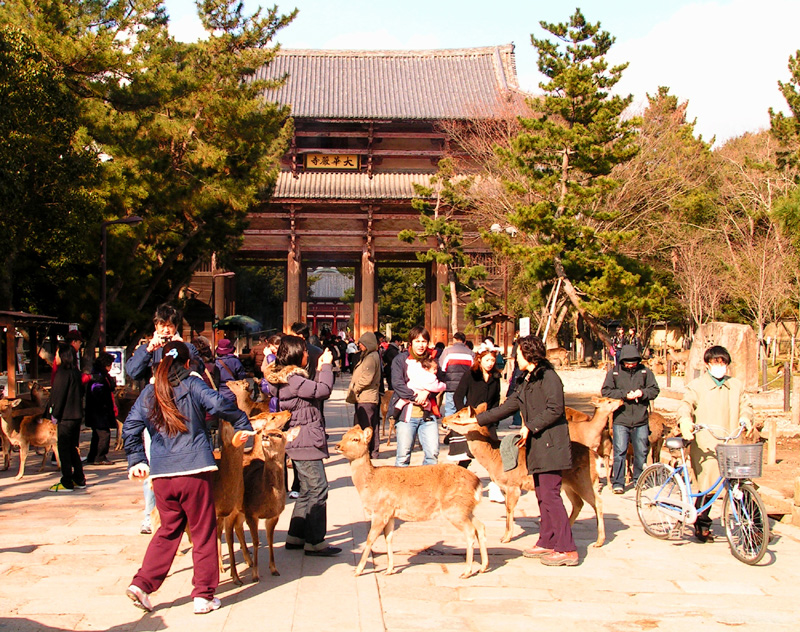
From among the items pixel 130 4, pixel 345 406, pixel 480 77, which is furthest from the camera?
pixel 480 77

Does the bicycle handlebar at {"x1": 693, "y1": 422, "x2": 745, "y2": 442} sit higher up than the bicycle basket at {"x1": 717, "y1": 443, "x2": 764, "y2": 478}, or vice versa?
the bicycle handlebar at {"x1": 693, "y1": 422, "x2": 745, "y2": 442}

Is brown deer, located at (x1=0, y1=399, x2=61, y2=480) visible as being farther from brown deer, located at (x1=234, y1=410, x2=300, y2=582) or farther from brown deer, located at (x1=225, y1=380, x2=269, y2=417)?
brown deer, located at (x1=234, y1=410, x2=300, y2=582)

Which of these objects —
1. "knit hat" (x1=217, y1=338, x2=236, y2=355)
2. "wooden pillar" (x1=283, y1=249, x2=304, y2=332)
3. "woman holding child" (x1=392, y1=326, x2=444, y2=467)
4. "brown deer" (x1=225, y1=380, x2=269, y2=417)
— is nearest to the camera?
"woman holding child" (x1=392, y1=326, x2=444, y2=467)

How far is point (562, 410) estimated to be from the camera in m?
6.20

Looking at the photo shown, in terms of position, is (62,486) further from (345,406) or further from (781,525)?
(345,406)

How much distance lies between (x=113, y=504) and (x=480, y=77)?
34.3 meters

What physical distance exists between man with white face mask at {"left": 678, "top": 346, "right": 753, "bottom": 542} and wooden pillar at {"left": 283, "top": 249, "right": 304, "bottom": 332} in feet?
94.5

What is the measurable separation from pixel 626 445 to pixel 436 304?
86.7 ft

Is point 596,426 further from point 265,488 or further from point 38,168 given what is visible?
point 38,168

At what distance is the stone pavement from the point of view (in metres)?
4.94

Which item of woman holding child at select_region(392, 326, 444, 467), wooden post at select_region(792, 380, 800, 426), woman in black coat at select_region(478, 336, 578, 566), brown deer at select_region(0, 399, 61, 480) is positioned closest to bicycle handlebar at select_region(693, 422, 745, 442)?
woman in black coat at select_region(478, 336, 578, 566)

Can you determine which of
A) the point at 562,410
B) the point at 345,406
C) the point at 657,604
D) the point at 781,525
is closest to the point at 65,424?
the point at 562,410

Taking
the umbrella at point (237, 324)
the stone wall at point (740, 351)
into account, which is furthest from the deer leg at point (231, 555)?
the umbrella at point (237, 324)

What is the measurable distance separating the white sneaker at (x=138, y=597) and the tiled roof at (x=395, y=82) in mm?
31959
